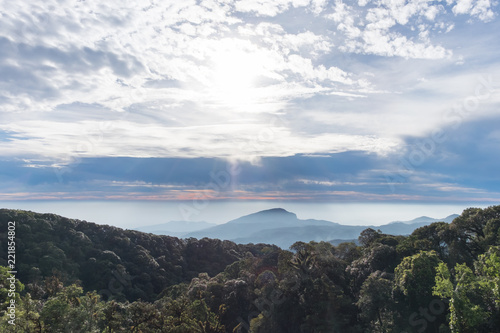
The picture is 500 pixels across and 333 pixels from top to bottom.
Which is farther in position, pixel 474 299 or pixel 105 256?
pixel 105 256

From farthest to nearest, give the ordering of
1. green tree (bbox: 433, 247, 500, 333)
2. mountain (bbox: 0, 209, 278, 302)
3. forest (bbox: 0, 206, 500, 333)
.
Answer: mountain (bbox: 0, 209, 278, 302) < forest (bbox: 0, 206, 500, 333) < green tree (bbox: 433, 247, 500, 333)

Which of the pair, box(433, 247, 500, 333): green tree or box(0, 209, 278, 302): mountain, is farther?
box(0, 209, 278, 302): mountain

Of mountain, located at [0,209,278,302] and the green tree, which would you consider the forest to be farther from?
mountain, located at [0,209,278,302]

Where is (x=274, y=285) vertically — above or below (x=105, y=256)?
above

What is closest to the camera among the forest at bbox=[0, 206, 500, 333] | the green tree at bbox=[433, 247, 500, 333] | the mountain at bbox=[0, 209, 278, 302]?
the green tree at bbox=[433, 247, 500, 333]

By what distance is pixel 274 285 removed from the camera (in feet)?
120

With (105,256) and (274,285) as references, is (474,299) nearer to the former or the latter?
(274,285)

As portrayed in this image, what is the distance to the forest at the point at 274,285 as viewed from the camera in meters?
20.8

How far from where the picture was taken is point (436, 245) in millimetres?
38406

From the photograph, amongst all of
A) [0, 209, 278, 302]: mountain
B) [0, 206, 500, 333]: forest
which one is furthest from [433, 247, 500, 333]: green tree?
[0, 209, 278, 302]: mountain

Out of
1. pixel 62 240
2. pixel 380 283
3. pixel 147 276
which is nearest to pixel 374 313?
pixel 380 283

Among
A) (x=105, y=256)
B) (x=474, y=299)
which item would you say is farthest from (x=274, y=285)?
(x=105, y=256)

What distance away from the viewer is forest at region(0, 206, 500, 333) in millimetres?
20766

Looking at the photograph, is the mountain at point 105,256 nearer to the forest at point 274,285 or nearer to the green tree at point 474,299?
the forest at point 274,285
